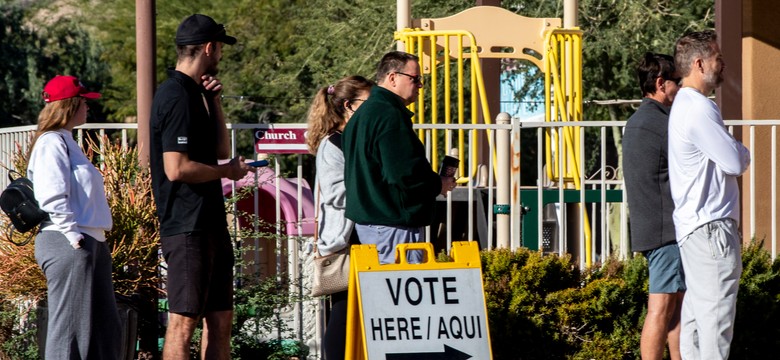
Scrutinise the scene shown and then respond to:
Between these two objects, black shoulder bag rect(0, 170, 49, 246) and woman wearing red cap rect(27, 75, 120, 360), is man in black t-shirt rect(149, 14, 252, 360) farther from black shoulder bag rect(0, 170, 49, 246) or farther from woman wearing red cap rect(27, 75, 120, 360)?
black shoulder bag rect(0, 170, 49, 246)

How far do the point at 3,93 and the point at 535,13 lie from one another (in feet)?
56.1

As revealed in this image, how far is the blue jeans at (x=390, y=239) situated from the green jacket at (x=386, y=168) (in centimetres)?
4

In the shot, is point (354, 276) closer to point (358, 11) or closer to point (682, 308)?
point (682, 308)

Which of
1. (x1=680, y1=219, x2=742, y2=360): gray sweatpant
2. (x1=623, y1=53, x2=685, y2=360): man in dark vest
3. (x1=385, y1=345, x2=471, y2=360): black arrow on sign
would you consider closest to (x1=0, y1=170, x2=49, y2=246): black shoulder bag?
(x1=385, y1=345, x2=471, y2=360): black arrow on sign

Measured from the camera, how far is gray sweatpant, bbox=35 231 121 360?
18.5 feet

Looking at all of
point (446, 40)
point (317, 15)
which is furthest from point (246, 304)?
point (317, 15)

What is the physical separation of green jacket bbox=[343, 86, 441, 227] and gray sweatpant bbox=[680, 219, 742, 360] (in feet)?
3.97

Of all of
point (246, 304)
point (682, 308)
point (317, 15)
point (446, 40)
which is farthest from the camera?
point (317, 15)

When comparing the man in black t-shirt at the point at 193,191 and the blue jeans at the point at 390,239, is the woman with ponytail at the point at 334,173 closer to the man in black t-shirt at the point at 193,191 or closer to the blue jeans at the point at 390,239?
the blue jeans at the point at 390,239

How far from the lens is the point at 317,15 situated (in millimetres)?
24547

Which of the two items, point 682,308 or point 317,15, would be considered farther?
point 317,15

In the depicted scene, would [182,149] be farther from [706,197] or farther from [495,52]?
[495,52]

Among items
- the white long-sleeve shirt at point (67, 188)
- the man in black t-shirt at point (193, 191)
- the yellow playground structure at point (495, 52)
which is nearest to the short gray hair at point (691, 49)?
the man in black t-shirt at point (193, 191)

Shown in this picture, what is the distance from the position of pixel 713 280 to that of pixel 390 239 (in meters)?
1.48
